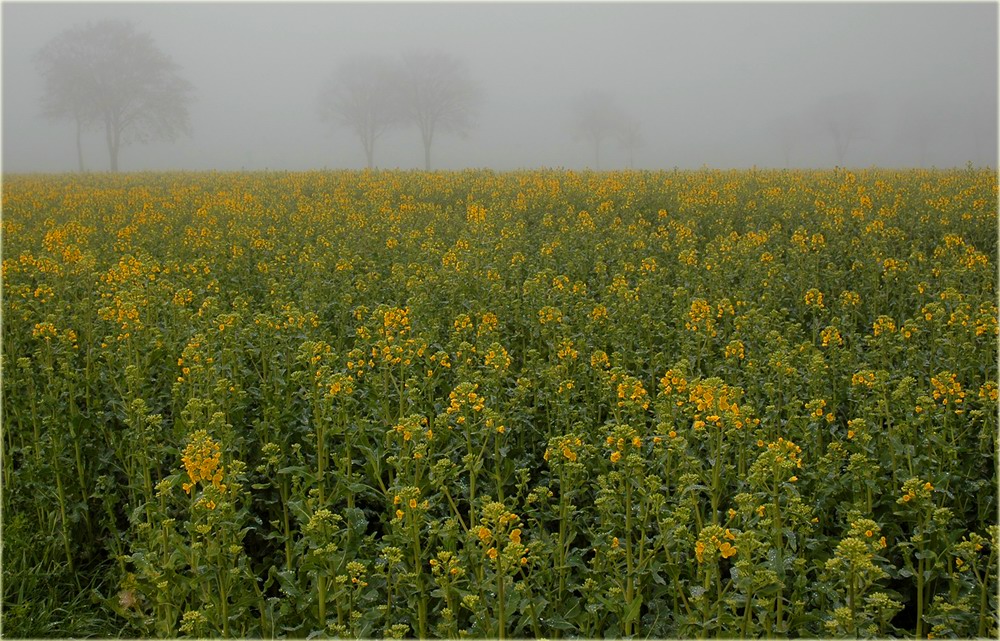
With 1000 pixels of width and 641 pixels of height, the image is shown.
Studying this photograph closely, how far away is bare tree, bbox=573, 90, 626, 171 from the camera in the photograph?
96.4 meters

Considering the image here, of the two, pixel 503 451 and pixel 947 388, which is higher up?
pixel 947 388

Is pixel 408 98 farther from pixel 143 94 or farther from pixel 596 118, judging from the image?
pixel 596 118

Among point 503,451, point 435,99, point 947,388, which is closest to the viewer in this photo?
point 947,388

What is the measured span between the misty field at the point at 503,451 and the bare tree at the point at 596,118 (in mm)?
89099

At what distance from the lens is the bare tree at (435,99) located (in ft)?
225

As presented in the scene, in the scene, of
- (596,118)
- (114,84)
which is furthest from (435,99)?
(596,118)

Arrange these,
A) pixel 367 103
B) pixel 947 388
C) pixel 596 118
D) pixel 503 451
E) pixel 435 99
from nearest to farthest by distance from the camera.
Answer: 1. pixel 947 388
2. pixel 503 451
3. pixel 435 99
4. pixel 367 103
5. pixel 596 118

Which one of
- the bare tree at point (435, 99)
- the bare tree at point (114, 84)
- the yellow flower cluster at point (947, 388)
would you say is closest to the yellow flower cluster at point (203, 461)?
the yellow flower cluster at point (947, 388)

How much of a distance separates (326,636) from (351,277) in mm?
5874

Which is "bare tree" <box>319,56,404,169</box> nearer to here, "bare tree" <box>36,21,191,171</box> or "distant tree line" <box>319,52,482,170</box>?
"distant tree line" <box>319,52,482,170</box>

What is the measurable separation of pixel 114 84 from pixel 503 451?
64.7m

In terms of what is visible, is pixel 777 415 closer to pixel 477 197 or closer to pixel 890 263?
pixel 890 263

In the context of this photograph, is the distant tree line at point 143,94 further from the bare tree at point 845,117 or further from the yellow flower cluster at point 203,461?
the bare tree at point 845,117

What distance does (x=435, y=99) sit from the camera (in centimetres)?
6912
